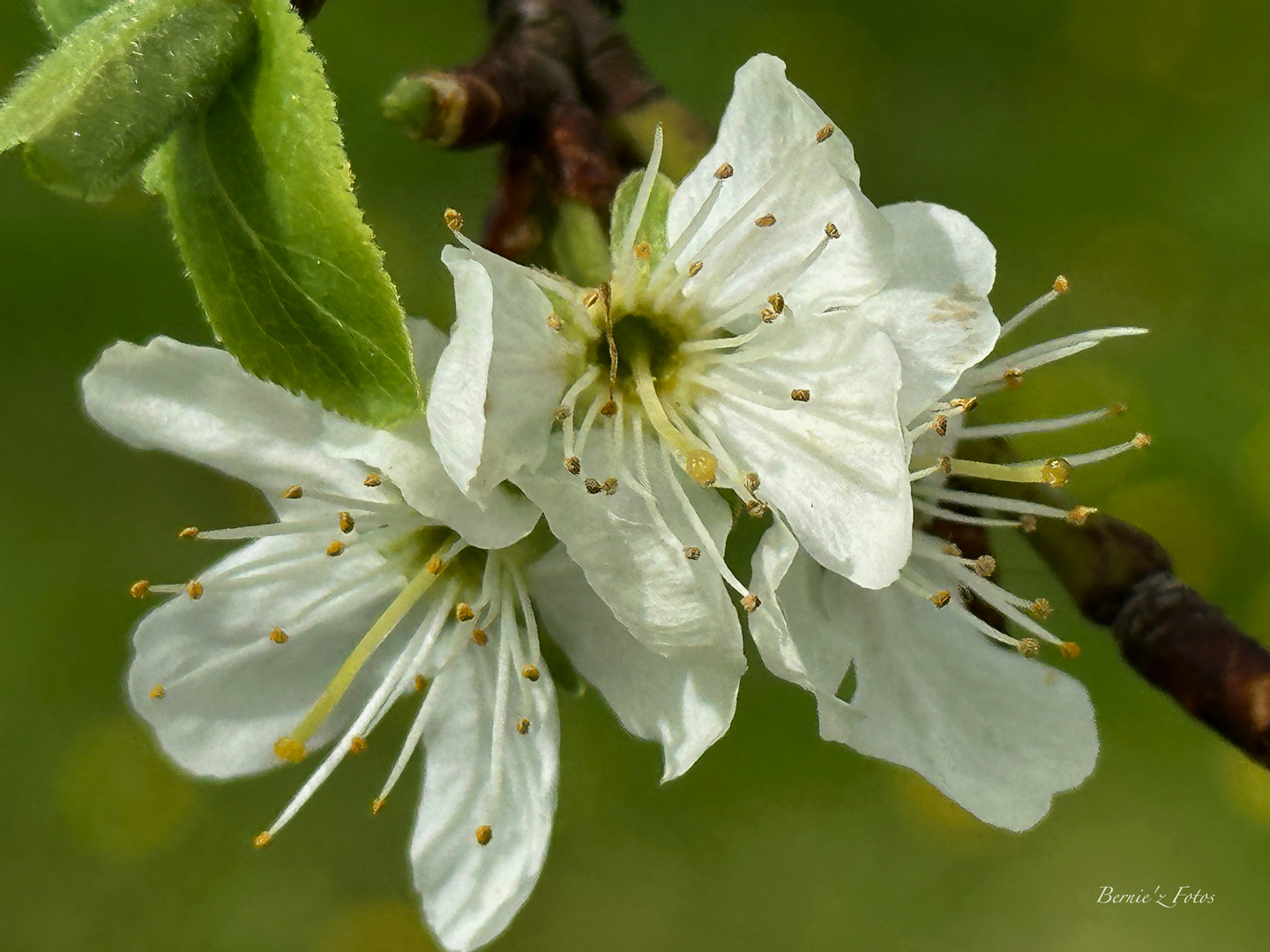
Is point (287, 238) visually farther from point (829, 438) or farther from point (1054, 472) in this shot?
point (1054, 472)

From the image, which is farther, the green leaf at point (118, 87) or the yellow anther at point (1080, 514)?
→ the yellow anther at point (1080, 514)

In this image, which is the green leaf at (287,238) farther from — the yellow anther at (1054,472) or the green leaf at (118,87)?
the yellow anther at (1054,472)

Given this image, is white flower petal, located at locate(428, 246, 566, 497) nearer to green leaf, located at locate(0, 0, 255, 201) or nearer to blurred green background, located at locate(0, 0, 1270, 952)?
green leaf, located at locate(0, 0, 255, 201)

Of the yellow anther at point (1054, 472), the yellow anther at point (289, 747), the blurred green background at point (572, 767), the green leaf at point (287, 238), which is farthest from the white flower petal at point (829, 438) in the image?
the blurred green background at point (572, 767)

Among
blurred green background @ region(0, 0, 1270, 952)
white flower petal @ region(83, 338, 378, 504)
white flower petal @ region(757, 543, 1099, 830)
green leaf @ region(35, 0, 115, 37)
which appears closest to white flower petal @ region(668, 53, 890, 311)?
white flower petal @ region(757, 543, 1099, 830)

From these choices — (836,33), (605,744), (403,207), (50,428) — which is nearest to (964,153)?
(836,33)

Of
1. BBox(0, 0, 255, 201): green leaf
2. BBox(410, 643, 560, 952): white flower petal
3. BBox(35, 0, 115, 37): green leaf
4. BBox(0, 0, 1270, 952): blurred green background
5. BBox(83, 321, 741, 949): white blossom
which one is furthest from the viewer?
BBox(0, 0, 1270, 952): blurred green background

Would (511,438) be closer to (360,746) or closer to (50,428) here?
(360,746)
